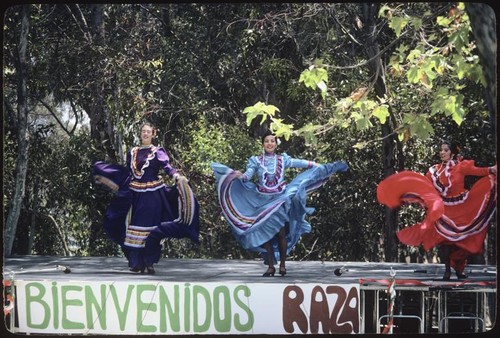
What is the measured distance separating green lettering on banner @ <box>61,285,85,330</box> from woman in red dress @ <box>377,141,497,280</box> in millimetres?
2328

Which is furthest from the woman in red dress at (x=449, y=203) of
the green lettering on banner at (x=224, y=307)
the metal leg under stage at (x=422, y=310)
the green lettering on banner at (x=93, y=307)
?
the green lettering on banner at (x=93, y=307)

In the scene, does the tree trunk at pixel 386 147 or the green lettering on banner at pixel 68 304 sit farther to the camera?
the tree trunk at pixel 386 147

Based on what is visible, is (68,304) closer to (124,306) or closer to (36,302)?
(36,302)

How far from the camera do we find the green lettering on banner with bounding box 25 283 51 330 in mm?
7250

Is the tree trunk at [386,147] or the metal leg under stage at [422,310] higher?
the tree trunk at [386,147]

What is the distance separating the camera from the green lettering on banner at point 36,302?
23.8ft

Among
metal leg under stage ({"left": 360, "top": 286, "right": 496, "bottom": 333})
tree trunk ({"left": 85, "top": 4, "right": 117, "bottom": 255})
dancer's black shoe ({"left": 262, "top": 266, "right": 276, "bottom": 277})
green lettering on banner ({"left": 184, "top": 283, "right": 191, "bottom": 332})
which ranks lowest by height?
metal leg under stage ({"left": 360, "top": 286, "right": 496, "bottom": 333})

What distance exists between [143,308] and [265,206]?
1600 millimetres

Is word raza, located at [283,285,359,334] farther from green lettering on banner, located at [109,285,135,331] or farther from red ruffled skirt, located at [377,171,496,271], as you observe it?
red ruffled skirt, located at [377,171,496,271]

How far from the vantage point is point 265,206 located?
27.9ft

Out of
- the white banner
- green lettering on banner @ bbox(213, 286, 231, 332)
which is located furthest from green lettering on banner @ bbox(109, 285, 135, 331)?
green lettering on banner @ bbox(213, 286, 231, 332)

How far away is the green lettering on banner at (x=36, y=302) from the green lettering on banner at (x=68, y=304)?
0.32 ft

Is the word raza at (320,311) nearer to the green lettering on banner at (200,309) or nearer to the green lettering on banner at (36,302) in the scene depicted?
the green lettering on banner at (200,309)

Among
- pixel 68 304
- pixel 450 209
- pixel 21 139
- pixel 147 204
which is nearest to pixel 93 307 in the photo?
pixel 68 304
